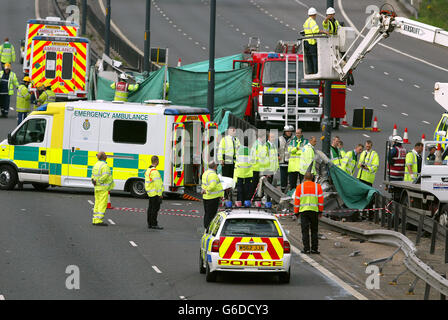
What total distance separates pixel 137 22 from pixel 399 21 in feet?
161

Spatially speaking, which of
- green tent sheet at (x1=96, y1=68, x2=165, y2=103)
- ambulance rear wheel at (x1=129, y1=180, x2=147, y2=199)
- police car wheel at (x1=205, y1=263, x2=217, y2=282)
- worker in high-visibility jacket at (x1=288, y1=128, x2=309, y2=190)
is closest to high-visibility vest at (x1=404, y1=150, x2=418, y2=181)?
worker in high-visibility jacket at (x1=288, y1=128, x2=309, y2=190)

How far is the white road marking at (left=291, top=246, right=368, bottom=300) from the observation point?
17688mm

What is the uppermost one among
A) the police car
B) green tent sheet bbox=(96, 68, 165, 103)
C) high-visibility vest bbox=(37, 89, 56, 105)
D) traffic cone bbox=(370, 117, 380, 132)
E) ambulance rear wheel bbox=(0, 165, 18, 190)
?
green tent sheet bbox=(96, 68, 165, 103)

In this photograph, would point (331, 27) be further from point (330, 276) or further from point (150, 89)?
point (150, 89)

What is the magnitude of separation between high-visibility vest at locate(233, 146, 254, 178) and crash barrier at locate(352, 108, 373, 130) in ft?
55.5

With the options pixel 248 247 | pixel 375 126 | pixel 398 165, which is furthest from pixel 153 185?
pixel 375 126

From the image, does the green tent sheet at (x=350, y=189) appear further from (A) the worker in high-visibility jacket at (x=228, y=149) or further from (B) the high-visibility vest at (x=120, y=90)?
(B) the high-visibility vest at (x=120, y=90)

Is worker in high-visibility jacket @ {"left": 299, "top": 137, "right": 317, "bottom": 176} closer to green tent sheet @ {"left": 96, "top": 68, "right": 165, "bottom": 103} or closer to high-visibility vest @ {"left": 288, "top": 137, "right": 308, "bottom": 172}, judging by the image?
high-visibility vest @ {"left": 288, "top": 137, "right": 308, "bottom": 172}

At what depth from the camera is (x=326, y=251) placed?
22.5 m

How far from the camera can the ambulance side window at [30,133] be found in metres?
30.8

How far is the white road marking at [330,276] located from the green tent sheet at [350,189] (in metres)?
3.70

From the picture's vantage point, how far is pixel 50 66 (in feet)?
132

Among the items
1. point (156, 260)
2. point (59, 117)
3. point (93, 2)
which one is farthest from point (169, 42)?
point (156, 260)
